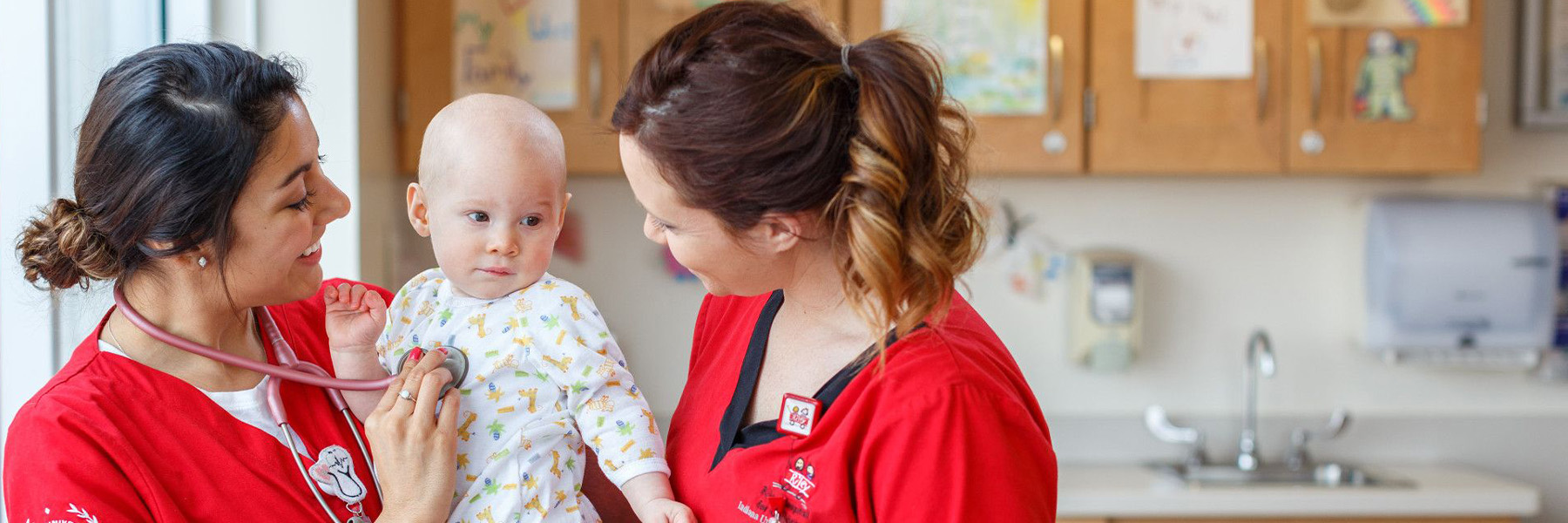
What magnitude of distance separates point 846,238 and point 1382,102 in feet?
7.60

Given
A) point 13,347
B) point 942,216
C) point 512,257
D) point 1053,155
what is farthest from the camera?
point 1053,155

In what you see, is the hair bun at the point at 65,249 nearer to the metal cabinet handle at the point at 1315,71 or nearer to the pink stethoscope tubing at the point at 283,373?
the pink stethoscope tubing at the point at 283,373

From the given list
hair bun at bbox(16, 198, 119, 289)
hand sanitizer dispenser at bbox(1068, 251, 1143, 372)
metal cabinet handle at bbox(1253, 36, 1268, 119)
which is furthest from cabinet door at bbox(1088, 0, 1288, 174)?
hair bun at bbox(16, 198, 119, 289)

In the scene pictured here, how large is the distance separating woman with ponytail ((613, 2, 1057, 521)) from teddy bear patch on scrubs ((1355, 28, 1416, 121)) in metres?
2.16

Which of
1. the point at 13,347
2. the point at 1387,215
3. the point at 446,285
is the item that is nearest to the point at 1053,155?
the point at 1387,215

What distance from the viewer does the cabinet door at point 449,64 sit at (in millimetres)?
2924

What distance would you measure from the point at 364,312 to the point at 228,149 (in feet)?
0.74

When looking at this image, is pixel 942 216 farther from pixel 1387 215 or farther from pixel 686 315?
pixel 1387 215

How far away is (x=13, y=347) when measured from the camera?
1.65m

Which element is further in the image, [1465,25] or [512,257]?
[1465,25]

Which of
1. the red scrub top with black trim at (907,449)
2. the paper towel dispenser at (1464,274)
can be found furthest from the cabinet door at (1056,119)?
the red scrub top with black trim at (907,449)

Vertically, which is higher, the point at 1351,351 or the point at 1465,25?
the point at 1465,25

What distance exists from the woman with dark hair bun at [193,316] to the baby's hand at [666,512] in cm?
20

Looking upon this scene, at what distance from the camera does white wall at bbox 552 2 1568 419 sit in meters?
3.32
